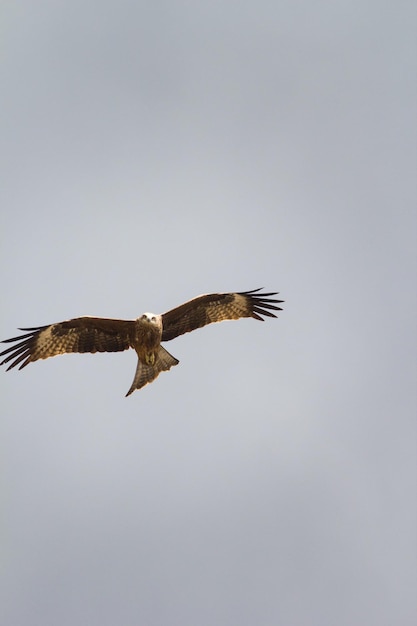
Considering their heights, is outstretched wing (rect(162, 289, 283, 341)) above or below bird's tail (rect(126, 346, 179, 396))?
above

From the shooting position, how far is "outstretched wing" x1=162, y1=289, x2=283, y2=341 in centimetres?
1218

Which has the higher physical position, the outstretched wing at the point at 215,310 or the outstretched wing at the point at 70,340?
the outstretched wing at the point at 215,310

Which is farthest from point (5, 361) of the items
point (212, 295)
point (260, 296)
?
point (260, 296)

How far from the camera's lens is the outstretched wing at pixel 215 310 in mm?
12180

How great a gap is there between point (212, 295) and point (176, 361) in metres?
1.21

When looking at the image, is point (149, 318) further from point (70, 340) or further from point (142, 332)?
point (70, 340)

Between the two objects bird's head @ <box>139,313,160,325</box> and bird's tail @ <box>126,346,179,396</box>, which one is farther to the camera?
bird's tail @ <box>126,346,179,396</box>

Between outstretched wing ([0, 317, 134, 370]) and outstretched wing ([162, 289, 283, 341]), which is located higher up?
outstretched wing ([162, 289, 283, 341])

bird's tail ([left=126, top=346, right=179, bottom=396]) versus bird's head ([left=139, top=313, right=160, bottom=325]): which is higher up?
bird's head ([left=139, top=313, right=160, bottom=325])

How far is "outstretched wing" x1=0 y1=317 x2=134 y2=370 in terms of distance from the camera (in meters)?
11.8

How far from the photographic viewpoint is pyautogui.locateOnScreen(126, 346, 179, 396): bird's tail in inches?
464

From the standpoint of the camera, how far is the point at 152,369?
11844 mm

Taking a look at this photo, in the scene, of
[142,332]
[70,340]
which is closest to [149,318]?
[142,332]

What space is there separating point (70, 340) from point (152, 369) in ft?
4.56
